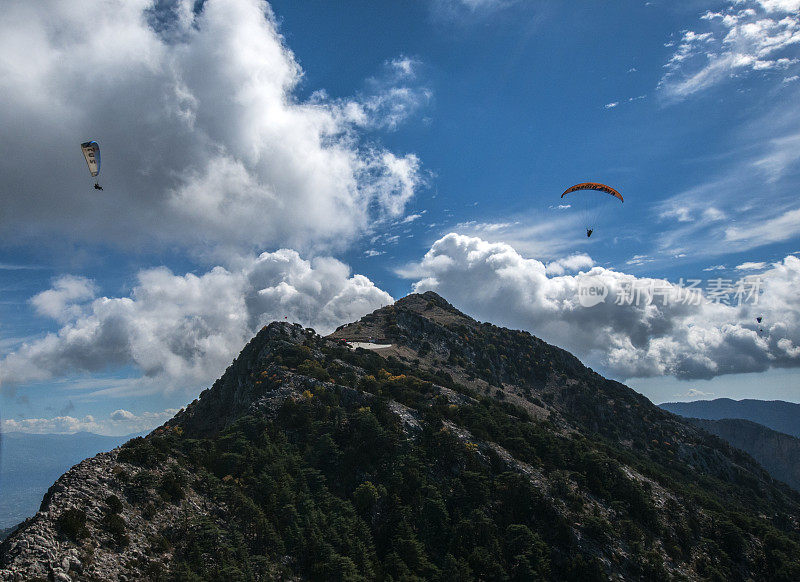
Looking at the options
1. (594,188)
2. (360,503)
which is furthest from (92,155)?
(594,188)

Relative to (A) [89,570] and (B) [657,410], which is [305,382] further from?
(B) [657,410]

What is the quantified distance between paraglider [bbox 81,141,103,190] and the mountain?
34.5 m

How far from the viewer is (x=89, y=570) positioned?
2634cm

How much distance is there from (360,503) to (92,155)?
2186 inches

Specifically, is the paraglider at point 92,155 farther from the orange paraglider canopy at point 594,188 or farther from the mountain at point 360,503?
the orange paraglider canopy at point 594,188

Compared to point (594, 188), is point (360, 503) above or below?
below

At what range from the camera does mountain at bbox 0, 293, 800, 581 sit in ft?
105

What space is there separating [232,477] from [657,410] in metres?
169

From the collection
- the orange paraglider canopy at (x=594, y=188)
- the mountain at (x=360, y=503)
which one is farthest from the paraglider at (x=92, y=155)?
the orange paraglider canopy at (x=594, y=188)

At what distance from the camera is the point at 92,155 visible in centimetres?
5016

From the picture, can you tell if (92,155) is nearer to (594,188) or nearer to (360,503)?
(360,503)

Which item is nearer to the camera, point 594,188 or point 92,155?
point 92,155

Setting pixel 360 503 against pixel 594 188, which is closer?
pixel 360 503

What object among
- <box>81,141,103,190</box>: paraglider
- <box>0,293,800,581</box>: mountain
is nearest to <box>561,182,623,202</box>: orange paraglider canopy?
A: <box>0,293,800,581</box>: mountain
